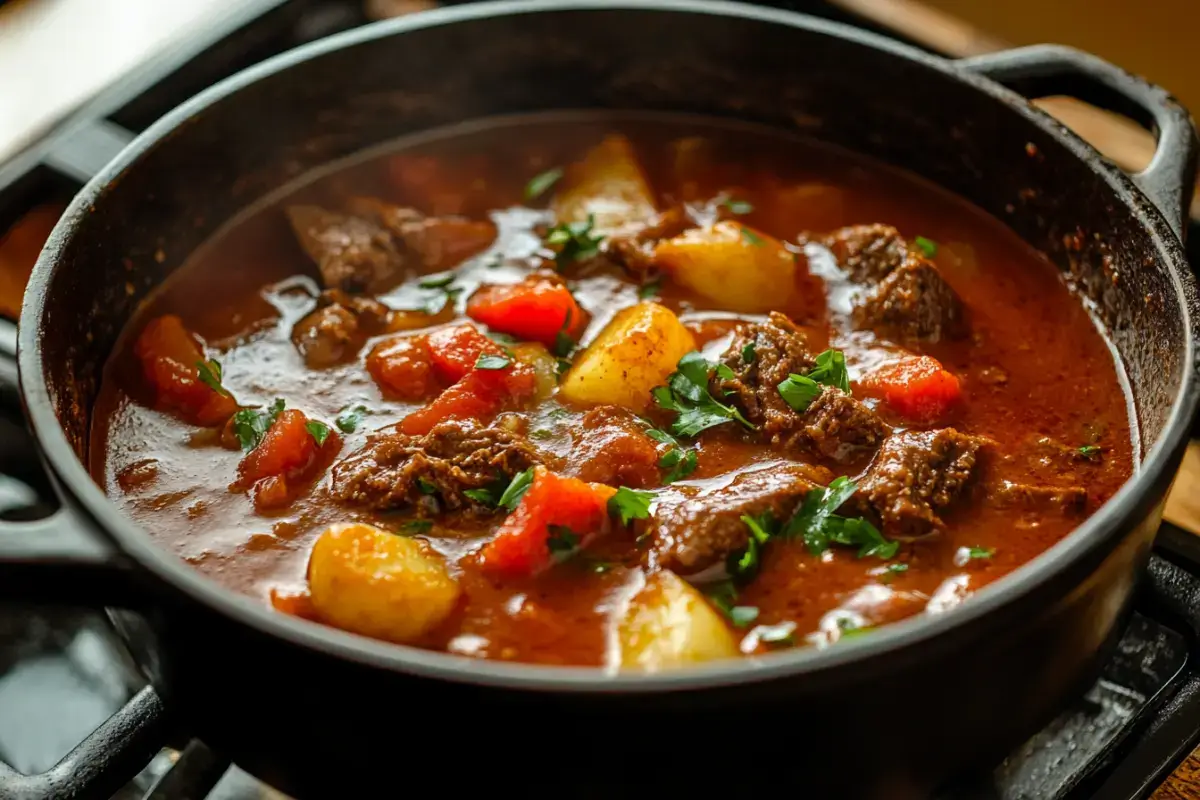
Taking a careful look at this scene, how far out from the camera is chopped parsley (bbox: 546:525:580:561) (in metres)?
2.50

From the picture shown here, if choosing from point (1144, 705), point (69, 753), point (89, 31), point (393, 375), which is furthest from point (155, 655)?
point (89, 31)

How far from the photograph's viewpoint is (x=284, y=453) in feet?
8.98

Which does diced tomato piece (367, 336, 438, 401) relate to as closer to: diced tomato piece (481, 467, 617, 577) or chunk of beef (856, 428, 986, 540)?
diced tomato piece (481, 467, 617, 577)

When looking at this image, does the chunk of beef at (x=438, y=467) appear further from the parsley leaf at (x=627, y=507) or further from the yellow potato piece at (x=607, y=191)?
the yellow potato piece at (x=607, y=191)

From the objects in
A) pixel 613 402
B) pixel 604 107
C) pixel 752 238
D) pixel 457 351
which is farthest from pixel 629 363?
pixel 604 107

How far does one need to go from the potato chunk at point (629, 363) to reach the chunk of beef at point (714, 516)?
0.36 meters

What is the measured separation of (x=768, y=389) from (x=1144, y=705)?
100cm

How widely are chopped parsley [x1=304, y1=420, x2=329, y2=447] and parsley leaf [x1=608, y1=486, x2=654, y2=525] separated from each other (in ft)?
2.26

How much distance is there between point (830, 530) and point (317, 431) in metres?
1.14

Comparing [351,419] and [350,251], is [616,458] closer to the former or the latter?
[351,419]

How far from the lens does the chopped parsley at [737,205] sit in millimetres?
3611

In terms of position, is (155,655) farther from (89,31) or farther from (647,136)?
(89,31)

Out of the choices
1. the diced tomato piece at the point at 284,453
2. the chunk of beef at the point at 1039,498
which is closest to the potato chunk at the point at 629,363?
the diced tomato piece at the point at 284,453

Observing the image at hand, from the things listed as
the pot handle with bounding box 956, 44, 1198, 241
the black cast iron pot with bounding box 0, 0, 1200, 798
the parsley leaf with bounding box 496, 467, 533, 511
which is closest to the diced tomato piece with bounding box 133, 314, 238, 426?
the black cast iron pot with bounding box 0, 0, 1200, 798
